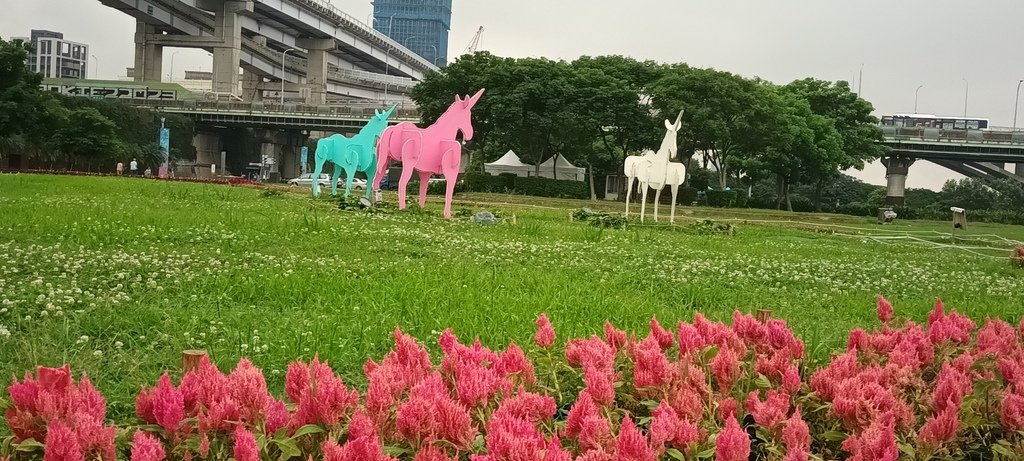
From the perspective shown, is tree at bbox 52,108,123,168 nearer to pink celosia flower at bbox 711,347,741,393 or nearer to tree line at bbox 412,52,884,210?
tree line at bbox 412,52,884,210

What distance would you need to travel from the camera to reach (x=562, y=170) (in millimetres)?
46844

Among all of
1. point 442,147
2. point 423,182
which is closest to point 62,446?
point 442,147

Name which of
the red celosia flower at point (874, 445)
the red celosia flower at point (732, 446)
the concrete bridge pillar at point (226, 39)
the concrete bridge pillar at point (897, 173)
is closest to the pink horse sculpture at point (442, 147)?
the red celosia flower at point (874, 445)

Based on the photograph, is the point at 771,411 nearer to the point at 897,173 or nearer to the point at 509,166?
the point at 509,166

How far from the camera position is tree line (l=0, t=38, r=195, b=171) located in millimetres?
32219

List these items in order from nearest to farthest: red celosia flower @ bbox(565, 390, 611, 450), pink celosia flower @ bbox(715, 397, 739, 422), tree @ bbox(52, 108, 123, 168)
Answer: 1. red celosia flower @ bbox(565, 390, 611, 450)
2. pink celosia flower @ bbox(715, 397, 739, 422)
3. tree @ bbox(52, 108, 123, 168)

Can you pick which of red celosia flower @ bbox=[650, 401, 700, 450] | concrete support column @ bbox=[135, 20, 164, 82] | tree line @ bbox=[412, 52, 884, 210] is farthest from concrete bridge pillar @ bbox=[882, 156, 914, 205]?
red celosia flower @ bbox=[650, 401, 700, 450]

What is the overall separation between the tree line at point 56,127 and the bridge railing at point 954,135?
44.2 m

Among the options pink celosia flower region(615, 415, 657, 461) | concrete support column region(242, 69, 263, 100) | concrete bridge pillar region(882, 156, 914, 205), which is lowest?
pink celosia flower region(615, 415, 657, 461)

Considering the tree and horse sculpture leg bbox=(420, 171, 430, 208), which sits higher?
the tree

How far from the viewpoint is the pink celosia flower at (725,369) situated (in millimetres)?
2912

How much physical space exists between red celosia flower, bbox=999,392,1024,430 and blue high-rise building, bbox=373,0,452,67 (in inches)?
7162

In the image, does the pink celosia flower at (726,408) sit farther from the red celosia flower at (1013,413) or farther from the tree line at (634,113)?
the tree line at (634,113)

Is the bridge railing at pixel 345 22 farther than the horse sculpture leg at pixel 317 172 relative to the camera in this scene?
Yes
